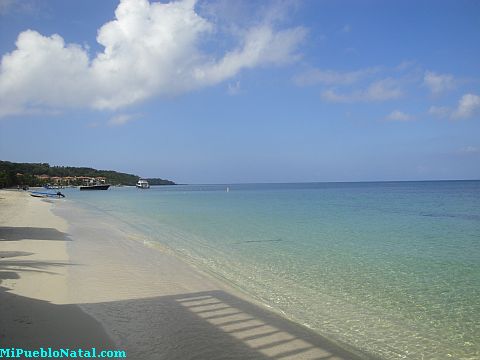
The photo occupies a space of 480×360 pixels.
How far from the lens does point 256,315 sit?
21.3 feet

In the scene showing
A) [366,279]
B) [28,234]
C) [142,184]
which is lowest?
[366,279]

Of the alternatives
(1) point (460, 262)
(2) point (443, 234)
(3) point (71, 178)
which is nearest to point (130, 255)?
(1) point (460, 262)

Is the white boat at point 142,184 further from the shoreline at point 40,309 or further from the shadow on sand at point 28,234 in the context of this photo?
the shoreline at point 40,309

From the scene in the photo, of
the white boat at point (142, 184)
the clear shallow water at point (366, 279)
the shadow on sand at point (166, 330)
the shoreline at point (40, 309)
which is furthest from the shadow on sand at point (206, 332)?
the white boat at point (142, 184)

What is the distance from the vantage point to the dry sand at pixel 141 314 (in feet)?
16.0

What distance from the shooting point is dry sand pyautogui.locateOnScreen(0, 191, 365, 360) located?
4.87 m

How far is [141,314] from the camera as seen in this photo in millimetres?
6199

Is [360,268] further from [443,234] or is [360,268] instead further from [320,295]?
[443,234]

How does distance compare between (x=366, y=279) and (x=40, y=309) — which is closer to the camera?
(x=40, y=309)

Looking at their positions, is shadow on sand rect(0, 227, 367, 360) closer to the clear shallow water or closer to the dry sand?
the dry sand

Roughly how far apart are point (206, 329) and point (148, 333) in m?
0.87

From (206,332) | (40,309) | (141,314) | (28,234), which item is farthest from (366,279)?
(28,234)

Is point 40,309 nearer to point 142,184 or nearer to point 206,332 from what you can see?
point 206,332

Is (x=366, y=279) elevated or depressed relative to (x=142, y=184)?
depressed
